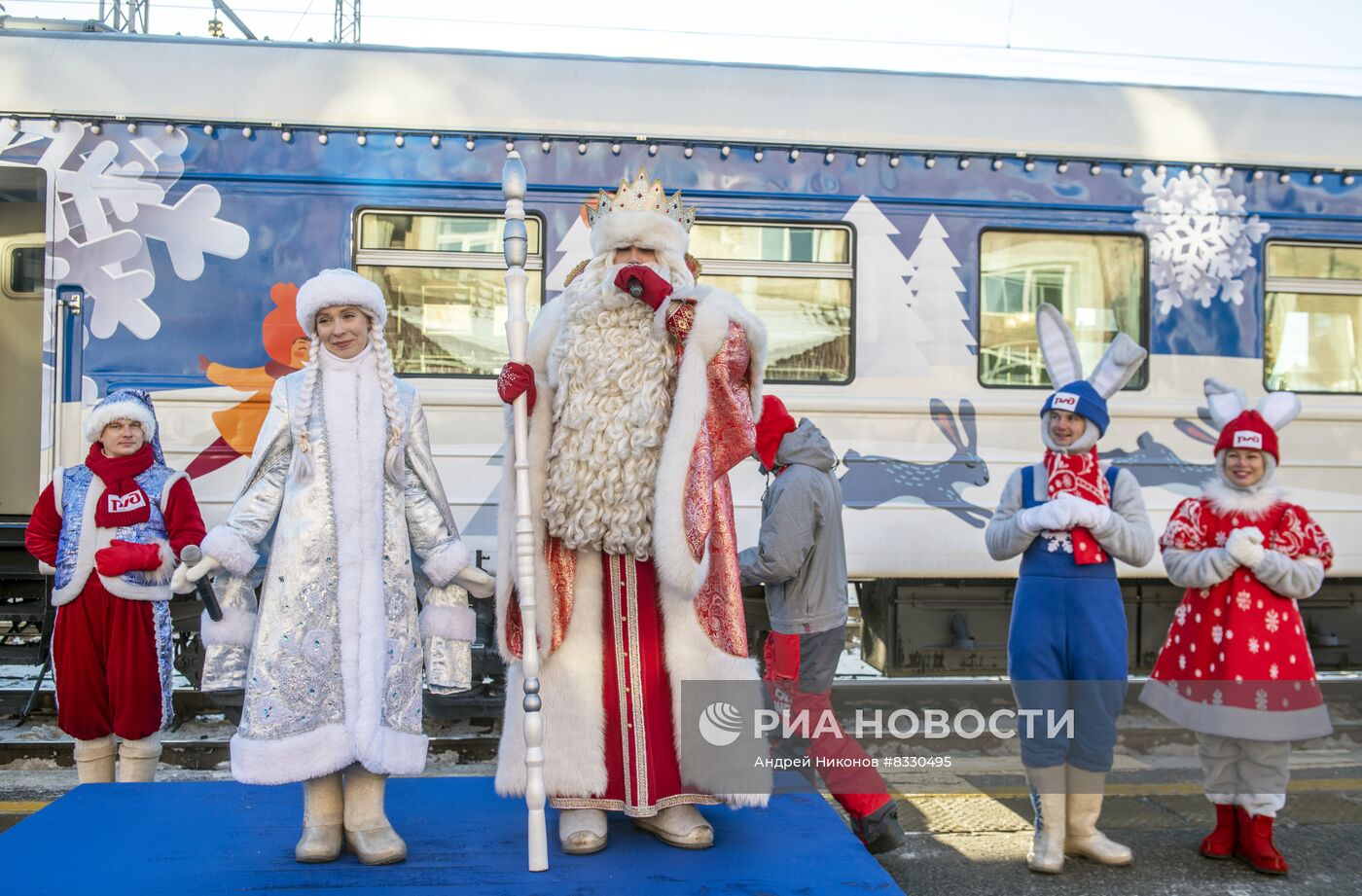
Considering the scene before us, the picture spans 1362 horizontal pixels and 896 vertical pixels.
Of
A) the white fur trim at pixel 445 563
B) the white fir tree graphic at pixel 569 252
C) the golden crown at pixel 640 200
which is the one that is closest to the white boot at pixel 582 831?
the white fur trim at pixel 445 563

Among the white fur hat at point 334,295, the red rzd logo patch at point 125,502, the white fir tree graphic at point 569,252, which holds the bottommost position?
the red rzd logo patch at point 125,502

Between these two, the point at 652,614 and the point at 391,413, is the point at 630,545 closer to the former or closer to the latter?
the point at 652,614

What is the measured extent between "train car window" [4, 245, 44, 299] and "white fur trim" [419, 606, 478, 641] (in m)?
4.73

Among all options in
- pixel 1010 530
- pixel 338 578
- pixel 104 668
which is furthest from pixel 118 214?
pixel 1010 530

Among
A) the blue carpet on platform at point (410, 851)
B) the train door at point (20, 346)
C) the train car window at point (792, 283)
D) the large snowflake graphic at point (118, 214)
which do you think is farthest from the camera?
the train door at point (20, 346)

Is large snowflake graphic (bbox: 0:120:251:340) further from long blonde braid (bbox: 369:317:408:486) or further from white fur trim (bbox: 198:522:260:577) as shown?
white fur trim (bbox: 198:522:260:577)

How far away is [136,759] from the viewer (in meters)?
4.23

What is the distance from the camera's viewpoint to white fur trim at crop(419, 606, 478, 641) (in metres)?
3.28

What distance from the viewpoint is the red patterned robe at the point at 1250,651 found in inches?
162

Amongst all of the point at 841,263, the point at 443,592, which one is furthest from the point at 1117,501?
the point at 443,592

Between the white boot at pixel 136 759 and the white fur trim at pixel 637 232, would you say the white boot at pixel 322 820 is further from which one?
the white fur trim at pixel 637 232

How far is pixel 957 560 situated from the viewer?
5773mm

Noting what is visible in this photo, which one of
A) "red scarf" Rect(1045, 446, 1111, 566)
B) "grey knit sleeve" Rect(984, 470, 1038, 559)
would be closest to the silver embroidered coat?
"grey knit sleeve" Rect(984, 470, 1038, 559)

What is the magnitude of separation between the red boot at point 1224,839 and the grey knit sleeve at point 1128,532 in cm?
107
